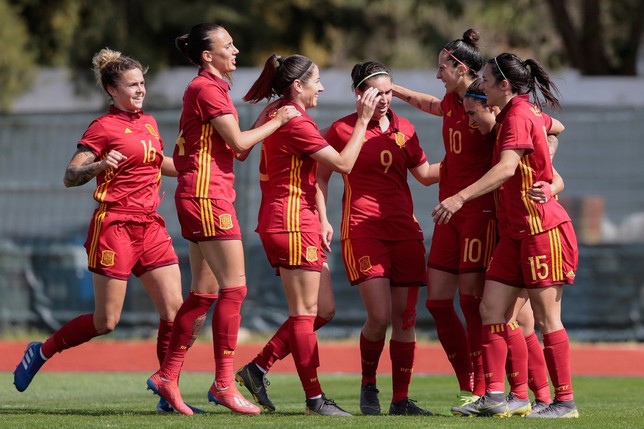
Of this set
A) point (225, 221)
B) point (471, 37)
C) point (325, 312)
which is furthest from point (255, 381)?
point (471, 37)

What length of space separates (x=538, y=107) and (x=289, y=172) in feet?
5.12

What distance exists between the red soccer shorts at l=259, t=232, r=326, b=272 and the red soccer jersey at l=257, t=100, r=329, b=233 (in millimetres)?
37

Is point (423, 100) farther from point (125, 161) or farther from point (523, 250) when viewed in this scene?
point (125, 161)

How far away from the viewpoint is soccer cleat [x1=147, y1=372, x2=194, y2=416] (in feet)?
24.7

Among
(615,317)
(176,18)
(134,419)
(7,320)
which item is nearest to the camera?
(134,419)

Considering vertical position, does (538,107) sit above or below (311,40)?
below

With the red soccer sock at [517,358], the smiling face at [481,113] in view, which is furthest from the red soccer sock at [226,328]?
the smiling face at [481,113]

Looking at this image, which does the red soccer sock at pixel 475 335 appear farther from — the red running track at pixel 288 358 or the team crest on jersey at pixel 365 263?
the red running track at pixel 288 358

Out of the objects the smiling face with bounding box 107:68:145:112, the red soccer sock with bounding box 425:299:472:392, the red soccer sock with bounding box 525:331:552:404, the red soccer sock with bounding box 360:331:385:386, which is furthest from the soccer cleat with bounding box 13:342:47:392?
the red soccer sock with bounding box 525:331:552:404

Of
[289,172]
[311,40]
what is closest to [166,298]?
[289,172]

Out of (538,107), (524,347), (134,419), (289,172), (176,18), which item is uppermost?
(176,18)

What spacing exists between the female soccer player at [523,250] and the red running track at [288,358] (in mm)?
5523

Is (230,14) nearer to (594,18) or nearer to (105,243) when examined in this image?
(594,18)

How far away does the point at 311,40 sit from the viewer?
88.3ft
